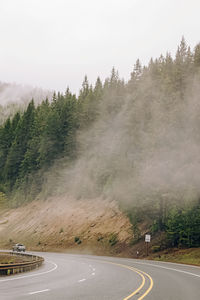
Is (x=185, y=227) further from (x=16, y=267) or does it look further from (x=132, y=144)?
(x=132, y=144)

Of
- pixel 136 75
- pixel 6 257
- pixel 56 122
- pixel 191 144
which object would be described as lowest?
pixel 6 257

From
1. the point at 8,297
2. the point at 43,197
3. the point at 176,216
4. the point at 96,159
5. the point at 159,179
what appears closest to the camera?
the point at 8,297

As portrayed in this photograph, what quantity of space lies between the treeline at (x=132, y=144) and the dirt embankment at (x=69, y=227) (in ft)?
10.3

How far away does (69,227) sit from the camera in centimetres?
5497

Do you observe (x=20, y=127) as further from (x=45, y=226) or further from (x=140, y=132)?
(x=140, y=132)

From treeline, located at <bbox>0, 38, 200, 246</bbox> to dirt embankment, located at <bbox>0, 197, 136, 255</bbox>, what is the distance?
3.13 metres

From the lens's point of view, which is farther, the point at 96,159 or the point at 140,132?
the point at 96,159

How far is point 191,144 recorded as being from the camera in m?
45.0

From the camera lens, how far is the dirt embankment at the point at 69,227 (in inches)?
1822

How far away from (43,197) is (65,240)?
19.0 m

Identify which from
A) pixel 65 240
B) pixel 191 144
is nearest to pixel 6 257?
pixel 65 240

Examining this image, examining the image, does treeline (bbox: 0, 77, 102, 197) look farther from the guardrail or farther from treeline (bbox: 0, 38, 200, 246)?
the guardrail

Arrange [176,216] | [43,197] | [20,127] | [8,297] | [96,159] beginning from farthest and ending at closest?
[20,127]
[43,197]
[96,159]
[176,216]
[8,297]

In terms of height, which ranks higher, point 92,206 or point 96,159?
point 96,159
